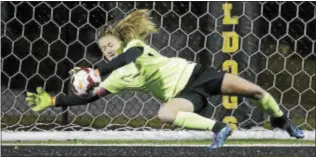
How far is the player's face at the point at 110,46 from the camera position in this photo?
3.36ft

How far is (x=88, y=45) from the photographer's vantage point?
2.16 metres

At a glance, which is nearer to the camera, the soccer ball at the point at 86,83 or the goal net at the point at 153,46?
the soccer ball at the point at 86,83

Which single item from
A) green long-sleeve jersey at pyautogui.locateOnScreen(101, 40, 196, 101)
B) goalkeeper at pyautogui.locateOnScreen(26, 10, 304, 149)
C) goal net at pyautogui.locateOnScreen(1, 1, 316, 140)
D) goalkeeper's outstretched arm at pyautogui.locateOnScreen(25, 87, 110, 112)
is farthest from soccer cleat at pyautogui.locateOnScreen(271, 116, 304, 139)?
goal net at pyautogui.locateOnScreen(1, 1, 316, 140)

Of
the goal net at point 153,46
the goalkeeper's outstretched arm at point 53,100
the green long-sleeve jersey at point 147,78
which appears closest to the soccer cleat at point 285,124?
the green long-sleeve jersey at point 147,78

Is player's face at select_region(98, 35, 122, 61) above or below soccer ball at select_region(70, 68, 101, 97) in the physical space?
above

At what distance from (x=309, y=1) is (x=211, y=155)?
0.72 meters

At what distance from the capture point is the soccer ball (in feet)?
3.44

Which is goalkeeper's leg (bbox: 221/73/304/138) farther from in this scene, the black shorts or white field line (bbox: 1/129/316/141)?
white field line (bbox: 1/129/316/141)

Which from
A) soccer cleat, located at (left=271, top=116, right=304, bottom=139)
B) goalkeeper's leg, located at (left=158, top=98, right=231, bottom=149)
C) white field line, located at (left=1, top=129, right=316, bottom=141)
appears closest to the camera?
goalkeeper's leg, located at (left=158, top=98, right=231, bottom=149)

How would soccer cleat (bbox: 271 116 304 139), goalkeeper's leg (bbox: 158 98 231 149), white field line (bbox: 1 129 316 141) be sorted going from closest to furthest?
goalkeeper's leg (bbox: 158 98 231 149)
soccer cleat (bbox: 271 116 304 139)
white field line (bbox: 1 129 316 141)

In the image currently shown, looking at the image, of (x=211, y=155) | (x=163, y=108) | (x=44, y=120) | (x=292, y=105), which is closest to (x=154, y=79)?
(x=163, y=108)

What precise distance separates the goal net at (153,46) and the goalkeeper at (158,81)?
3.12 feet

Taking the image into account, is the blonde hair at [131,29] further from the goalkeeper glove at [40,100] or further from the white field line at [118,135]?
the white field line at [118,135]

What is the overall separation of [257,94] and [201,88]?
12cm
